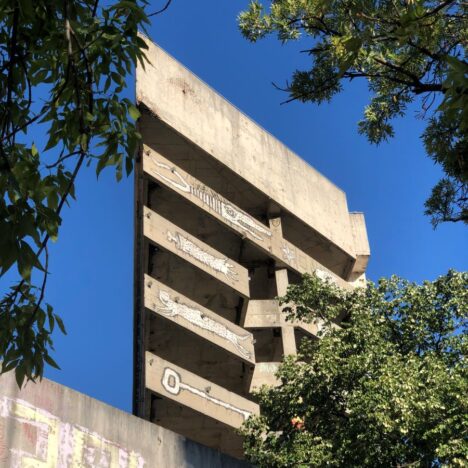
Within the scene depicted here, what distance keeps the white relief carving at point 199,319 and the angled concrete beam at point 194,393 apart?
1611 millimetres

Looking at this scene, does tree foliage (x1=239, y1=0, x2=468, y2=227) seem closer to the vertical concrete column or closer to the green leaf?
the green leaf

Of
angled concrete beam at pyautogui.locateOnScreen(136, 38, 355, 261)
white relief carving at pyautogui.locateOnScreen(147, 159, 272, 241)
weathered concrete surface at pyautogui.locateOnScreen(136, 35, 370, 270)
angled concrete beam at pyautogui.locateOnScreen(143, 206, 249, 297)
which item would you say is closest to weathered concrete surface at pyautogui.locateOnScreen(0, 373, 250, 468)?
angled concrete beam at pyautogui.locateOnScreen(143, 206, 249, 297)

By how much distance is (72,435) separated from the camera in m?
13.8

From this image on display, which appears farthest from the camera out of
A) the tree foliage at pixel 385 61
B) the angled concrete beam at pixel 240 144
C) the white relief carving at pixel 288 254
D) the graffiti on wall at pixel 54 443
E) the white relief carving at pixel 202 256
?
the white relief carving at pixel 288 254

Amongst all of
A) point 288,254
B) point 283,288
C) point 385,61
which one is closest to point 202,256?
point 283,288

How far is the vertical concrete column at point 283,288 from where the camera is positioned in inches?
1109

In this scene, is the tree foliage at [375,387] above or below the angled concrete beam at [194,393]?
below

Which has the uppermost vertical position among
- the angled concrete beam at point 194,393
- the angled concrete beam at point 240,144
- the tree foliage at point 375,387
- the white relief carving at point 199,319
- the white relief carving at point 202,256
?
the angled concrete beam at point 240,144

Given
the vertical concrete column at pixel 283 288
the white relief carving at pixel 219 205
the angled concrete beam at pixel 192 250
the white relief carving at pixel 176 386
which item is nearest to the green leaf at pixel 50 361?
the white relief carving at pixel 176 386

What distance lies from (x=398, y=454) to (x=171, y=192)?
15.7 metres

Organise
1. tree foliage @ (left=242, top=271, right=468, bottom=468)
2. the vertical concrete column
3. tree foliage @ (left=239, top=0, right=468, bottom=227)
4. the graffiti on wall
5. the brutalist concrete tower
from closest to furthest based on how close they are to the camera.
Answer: tree foliage @ (left=239, top=0, right=468, bottom=227) → the graffiti on wall → tree foliage @ (left=242, top=271, right=468, bottom=468) → the brutalist concrete tower → the vertical concrete column

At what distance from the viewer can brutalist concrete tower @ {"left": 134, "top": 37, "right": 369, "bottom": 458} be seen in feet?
86.3

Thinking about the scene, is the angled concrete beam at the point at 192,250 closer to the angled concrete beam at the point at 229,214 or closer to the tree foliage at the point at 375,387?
the angled concrete beam at the point at 229,214

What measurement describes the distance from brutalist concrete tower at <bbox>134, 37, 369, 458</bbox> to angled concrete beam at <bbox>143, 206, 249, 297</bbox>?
0.15 ft
